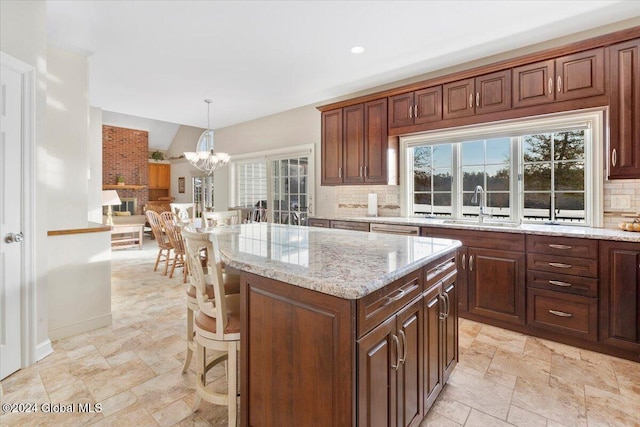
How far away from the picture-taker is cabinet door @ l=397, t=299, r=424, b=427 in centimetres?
140

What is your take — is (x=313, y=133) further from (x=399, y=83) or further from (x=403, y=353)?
(x=403, y=353)

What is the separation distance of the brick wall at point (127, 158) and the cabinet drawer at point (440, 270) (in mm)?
10503

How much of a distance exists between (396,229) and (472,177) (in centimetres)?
117

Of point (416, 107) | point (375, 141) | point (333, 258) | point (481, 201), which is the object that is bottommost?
point (333, 258)

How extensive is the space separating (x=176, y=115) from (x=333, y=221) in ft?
13.4

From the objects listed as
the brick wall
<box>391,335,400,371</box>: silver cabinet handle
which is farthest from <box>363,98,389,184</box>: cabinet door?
the brick wall

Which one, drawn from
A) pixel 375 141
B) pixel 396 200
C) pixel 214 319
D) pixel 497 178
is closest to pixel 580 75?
pixel 497 178

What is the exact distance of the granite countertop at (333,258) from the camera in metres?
1.18

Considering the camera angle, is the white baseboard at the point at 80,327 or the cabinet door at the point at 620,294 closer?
the cabinet door at the point at 620,294

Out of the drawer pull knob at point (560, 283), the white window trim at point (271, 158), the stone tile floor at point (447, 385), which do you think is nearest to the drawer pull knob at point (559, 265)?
the drawer pull knob at point (560, 283)

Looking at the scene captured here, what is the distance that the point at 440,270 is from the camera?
1.83 metres

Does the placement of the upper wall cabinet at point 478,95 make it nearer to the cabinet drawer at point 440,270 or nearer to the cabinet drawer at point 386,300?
the cabinet drawer at point 440,270

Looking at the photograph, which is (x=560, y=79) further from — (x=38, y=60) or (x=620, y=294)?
(x=38, y=60)

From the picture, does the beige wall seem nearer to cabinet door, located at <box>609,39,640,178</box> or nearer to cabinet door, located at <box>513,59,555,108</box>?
cabinet door, located at <box>513,59,555,108</box>
